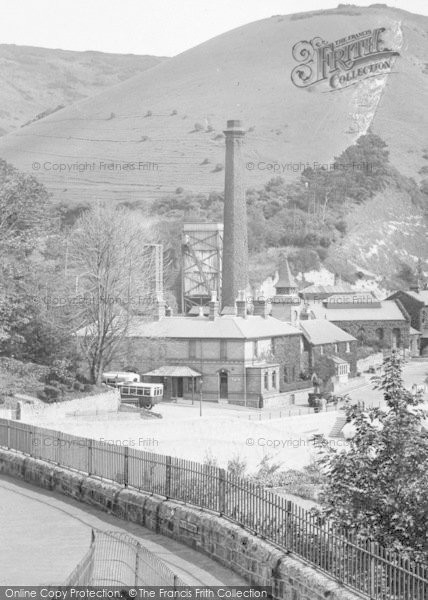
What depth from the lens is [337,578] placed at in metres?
18.3

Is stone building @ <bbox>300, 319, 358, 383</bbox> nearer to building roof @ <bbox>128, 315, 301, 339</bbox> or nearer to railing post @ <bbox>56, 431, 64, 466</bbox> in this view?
building roof @ <bbox>128, 315, 301, 339</bbox>

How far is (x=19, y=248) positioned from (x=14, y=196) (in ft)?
8.37

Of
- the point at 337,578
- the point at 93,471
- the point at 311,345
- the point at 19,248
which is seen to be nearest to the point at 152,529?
the point at 93,471

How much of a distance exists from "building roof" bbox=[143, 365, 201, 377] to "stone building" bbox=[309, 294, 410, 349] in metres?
32.5

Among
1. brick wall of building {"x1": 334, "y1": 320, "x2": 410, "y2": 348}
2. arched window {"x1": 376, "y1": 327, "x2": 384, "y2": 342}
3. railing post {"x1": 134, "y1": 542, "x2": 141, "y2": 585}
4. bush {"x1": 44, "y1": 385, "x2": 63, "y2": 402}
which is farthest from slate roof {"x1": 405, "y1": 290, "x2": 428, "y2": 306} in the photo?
railing post {"x1": 134, "y1": 542, "x2": 141, "y2": 585}

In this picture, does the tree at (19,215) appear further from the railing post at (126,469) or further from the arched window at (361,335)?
the arched window at (361,335)

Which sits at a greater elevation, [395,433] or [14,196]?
[14,196]

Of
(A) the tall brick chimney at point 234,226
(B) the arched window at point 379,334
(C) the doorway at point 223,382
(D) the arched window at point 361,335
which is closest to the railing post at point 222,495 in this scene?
(C) the doorway at point 223,382

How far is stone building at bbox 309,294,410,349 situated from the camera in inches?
4264

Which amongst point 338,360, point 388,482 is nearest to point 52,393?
point 388,482

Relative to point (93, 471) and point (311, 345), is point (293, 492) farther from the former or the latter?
point (311, 345)

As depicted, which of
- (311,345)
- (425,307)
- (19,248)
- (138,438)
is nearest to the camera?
(138,438)

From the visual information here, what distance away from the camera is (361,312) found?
110188 mm

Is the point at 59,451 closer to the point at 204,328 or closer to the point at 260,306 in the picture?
the point at 204,328
